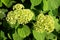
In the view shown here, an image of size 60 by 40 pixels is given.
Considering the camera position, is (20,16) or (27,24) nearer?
(20,16)

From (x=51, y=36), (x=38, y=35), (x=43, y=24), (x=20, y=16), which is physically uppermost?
(x=20, y=16)

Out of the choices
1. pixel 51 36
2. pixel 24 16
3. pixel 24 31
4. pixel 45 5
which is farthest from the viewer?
pixel 51 36

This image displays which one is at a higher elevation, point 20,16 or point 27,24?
point 20,16

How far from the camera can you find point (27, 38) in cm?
255

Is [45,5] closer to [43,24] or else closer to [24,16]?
[43,24]

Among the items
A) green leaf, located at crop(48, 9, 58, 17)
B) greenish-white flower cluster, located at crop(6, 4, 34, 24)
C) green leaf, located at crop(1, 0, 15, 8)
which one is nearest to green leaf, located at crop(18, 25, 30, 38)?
greenish-white flower cluster, located at crop(6, 4, 34, 24)

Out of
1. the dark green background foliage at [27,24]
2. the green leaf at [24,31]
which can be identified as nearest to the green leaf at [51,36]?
the dark green background foliage at [27,24]

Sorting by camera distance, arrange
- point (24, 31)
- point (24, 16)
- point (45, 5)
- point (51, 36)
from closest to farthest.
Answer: point (24, 16)
point (24, 31)
point (45, 5)
point (51, 36)

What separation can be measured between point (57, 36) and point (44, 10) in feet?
1.54

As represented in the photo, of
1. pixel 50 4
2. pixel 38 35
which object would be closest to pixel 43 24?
pixel 38 35

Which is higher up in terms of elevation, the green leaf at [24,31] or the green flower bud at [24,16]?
the green flower bud at [24,16]

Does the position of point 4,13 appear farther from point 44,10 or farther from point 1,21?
point 44,10

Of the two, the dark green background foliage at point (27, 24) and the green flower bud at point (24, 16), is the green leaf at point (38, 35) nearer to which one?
the dark green background foliage at point (27, 24)

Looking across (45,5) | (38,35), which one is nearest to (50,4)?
(45,5)
